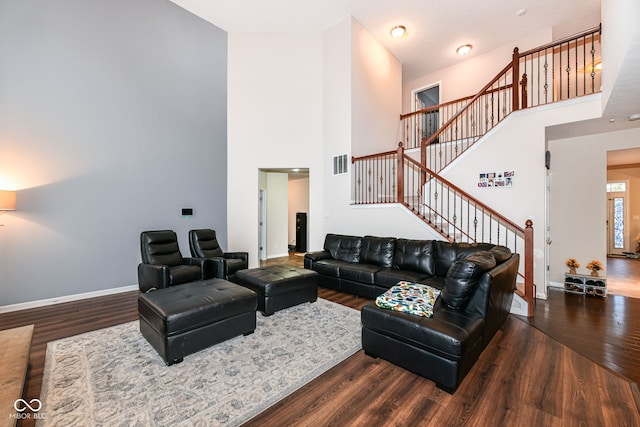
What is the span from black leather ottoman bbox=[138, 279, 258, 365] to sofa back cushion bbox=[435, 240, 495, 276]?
2.72 meters

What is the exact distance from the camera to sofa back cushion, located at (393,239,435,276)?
159 inches

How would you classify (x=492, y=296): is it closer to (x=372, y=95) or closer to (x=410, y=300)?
(x=410, y=300)

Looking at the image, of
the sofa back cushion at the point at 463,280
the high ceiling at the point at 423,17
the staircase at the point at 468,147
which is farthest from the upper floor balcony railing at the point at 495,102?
the sofa back cushion at the point at 463,280

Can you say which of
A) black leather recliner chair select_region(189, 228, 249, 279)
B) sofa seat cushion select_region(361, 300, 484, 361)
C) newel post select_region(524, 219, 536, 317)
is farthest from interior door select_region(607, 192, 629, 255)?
black leather recliner chair select_region(189, 228, 249, 279)

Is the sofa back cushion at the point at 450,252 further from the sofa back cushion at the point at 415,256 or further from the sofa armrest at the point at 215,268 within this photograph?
the sofa armrest at the point at 215,268

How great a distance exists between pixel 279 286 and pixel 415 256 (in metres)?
2.16

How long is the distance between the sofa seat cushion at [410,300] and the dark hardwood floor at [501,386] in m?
0.53

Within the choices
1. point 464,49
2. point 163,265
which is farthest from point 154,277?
point 464,49

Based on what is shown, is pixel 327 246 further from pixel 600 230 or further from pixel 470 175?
pixel 600 230

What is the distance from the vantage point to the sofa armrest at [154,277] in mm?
3916

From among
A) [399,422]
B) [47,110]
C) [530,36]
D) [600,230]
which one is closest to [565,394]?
[399,422]

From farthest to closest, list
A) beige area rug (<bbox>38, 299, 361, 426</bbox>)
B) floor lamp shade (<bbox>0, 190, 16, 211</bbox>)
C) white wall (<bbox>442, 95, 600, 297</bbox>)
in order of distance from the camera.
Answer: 1. white wall (<bbox>442, 95, 600, 297</bbox>)
2. floor lamp shade (<bbox>0, 190, 16, 211</bbox>)
3. beige area rug (<bbox>38, 299, 361, 426</bbox>)

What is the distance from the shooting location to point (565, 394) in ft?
6.62

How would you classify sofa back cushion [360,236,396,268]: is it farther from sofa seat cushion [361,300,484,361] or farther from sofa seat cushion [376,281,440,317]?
sofa seat cushion [361,300,484,361]
